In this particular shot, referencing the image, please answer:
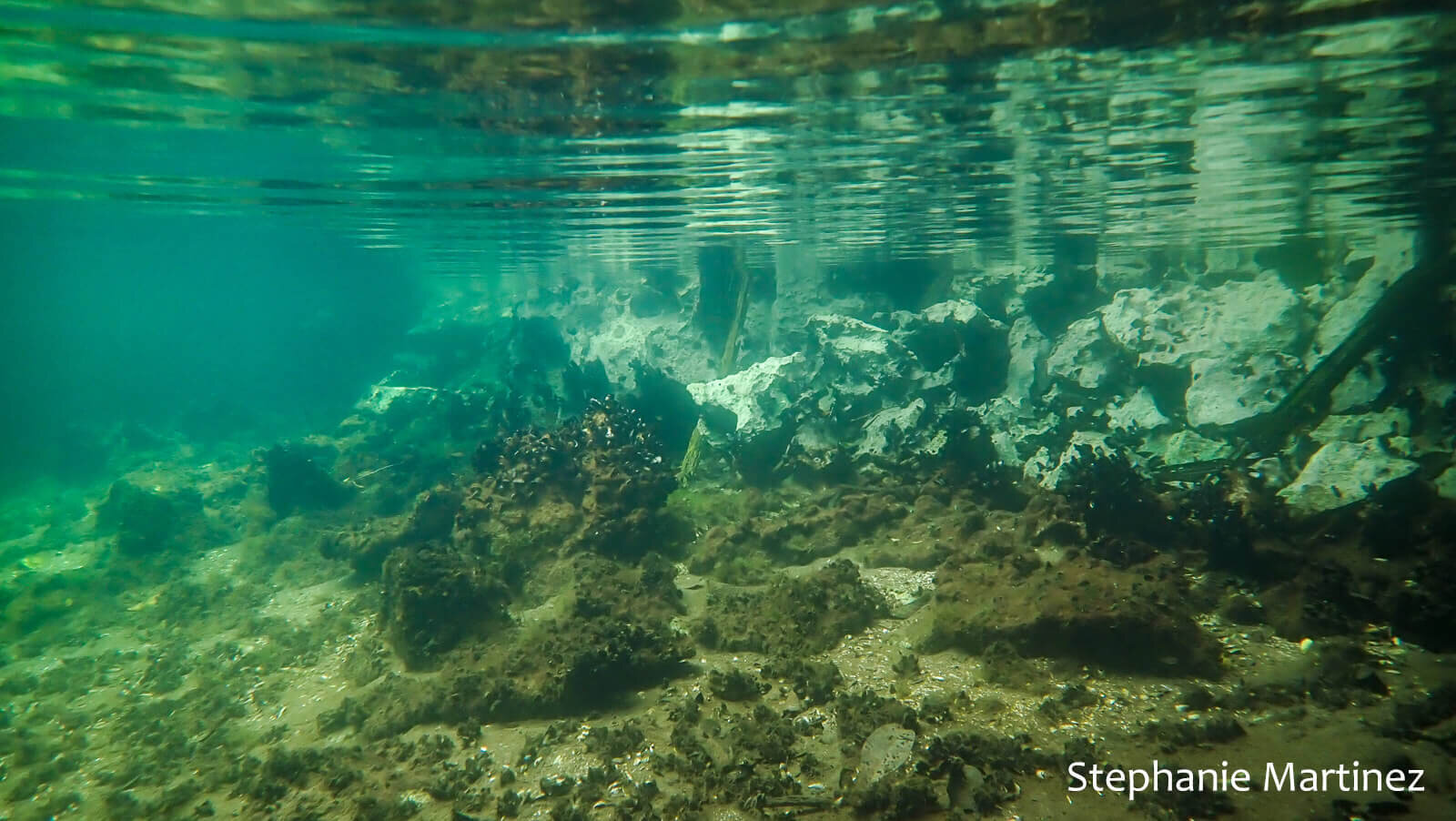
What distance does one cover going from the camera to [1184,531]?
35.7 feet

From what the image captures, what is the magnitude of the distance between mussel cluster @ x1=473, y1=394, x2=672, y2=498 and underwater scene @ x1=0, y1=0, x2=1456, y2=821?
0.33 feet

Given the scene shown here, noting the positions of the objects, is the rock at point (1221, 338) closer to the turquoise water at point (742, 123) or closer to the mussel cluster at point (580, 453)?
the turquoise water at point (742, 123)

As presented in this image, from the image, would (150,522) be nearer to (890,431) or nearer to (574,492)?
(574,492)

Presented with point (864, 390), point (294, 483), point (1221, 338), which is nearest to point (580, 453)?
point (864, 390)

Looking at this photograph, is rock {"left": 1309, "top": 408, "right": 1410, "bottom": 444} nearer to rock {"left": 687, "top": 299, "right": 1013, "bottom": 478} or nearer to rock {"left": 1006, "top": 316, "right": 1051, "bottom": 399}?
rock {"left": 1006, "top": 316, "right": 1051, "bottom": 399}

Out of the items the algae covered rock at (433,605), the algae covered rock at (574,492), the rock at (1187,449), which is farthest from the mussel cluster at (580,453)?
the rock at (1187,449)

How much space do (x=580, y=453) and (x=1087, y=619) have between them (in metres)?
9.57

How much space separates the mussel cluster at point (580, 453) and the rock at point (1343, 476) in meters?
11.8

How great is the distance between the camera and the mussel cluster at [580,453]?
500 inches

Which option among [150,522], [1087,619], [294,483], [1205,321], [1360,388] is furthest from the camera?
[294,483]

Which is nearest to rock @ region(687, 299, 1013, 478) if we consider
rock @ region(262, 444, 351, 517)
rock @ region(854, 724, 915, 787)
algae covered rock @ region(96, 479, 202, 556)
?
rock @ region(854, 724, 915, 787)

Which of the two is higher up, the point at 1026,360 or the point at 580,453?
the point at 1026,360

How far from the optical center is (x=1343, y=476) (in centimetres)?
1106

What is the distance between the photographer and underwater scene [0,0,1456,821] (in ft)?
22.0
